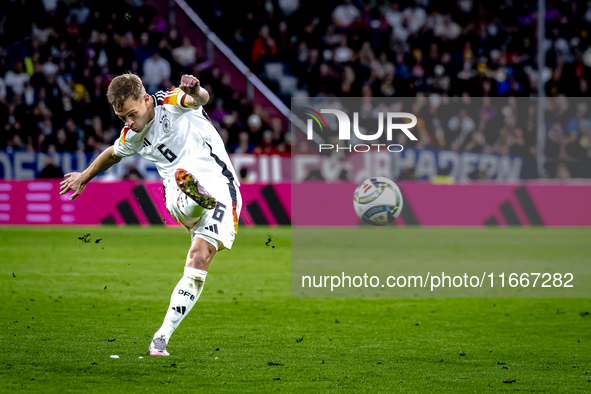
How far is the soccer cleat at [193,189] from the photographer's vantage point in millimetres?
5391

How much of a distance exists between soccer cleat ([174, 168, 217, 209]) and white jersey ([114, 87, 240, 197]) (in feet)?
0.23

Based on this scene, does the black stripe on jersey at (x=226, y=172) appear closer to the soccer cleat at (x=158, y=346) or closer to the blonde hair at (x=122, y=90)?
the blonde hair at (x=122, y=90)

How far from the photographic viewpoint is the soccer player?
17.3 feet

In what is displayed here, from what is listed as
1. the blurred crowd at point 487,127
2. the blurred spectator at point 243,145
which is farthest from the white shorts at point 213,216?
the blurred spectator at point 243,145

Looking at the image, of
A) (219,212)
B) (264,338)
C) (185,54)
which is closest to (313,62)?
(185,54)

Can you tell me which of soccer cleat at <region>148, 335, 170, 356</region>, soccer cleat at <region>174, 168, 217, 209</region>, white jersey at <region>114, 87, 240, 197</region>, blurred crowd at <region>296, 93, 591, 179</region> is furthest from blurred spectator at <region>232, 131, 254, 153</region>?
soccer cleat at <region>148, 335, 170, 356</region>

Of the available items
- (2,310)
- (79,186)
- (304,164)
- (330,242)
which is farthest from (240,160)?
(79,186)

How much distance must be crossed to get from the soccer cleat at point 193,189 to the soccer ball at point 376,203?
10.5 feet

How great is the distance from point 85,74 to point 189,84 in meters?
13.8

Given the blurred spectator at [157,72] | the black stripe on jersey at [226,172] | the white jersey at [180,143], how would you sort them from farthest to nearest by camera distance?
the blurred spectator at [157,72] < the black stripe on jersey at [226,172] < the white jersey at [180,143]

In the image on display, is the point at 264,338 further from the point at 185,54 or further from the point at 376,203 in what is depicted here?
the point at 185,54

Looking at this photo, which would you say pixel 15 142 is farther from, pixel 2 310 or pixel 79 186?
pixel 79 186

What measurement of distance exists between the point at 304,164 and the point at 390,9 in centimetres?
767

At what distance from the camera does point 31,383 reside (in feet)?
14.8
